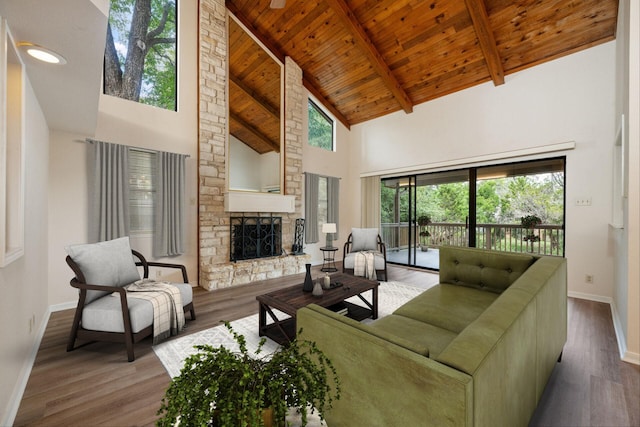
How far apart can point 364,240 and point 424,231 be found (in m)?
1.51

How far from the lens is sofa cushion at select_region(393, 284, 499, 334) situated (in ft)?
6.23

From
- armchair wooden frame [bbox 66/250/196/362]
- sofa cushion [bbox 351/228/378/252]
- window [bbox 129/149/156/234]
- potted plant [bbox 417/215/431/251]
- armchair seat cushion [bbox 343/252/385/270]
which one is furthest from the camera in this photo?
potted plant [bbox 417/215/431/251]

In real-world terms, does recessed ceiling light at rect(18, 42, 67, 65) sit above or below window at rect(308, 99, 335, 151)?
below

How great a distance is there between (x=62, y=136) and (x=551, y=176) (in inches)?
268

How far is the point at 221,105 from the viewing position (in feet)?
14.9

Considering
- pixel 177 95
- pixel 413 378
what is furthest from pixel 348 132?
pixel 413 378

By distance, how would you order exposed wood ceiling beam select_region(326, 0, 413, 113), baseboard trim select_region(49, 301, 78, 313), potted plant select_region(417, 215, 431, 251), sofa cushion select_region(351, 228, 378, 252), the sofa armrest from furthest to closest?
potted plant select_region(417, 215, 431, 251) < sofa cushion select_region(351, 228, 378, 252) < exposed wood ceiling beam select_region(326, 0, 413, 113) < baseboard trim select_region(49, 301, 78, 313) < the sofa armrest

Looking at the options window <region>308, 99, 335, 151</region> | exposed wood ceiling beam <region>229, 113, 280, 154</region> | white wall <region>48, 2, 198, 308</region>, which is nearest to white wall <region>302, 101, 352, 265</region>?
window <region>308, 99, 335, 151</region>

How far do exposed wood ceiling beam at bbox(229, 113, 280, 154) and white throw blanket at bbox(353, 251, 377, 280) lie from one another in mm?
2585

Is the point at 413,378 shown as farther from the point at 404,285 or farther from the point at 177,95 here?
the point at 177,95

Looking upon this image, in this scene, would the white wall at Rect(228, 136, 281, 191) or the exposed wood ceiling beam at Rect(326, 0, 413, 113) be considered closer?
the exposed wood ceiling beam at Rect(326, 0, 413, 113)

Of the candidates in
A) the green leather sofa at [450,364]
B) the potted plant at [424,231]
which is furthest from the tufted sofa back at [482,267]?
the potted plant at [424,231]

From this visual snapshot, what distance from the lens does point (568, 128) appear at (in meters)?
3.87

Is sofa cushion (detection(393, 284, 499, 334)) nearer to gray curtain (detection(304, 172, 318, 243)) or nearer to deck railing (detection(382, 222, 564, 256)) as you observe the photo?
deck railing (detection(382, 222, 564, 256))
